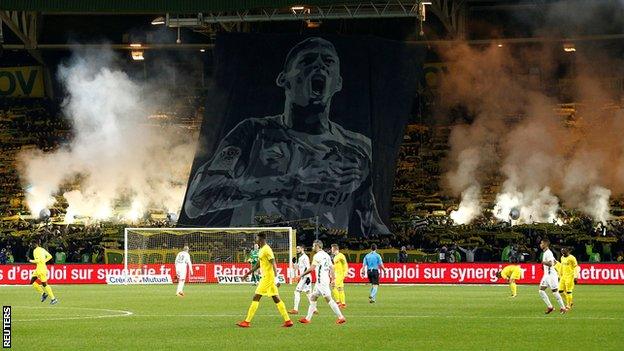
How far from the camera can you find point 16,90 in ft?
234

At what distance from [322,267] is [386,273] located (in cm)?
2515

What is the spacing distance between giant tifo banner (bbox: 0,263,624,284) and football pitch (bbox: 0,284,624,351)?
788 cm

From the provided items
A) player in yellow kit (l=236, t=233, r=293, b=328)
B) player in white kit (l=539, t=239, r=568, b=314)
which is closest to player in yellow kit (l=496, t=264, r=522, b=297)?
player in white kit (l=539, t=239, r=568, b=314)

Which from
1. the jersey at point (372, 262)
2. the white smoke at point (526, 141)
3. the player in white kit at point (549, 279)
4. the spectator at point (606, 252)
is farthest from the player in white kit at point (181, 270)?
the white smoke at point (526, 141)

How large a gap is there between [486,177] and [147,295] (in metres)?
28.8

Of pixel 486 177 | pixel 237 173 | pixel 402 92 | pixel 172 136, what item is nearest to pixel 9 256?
pixel 237 173

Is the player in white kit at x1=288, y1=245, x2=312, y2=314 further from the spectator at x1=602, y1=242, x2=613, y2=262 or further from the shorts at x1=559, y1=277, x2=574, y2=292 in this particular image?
the spectator at x1=602, y1=242, x2=613, y2=262

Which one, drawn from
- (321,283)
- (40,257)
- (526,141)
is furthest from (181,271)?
(526,141)

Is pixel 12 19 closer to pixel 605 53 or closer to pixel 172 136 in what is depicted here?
pixel 172 136

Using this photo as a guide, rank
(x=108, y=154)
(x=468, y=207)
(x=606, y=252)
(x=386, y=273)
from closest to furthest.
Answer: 1. (x=606, y=252)
2. (x=386, y=273)
3. (x=468, y=207)
4. (x=108, y=154)

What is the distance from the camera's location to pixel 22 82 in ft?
234

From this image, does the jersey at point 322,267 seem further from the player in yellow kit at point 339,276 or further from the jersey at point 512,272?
the jersey at point 512,272

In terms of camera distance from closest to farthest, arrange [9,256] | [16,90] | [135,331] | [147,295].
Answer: [135,331] < [147,295] < [9,256] < [16,90]

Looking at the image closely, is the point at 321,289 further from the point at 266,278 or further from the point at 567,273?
the point at 567,273
